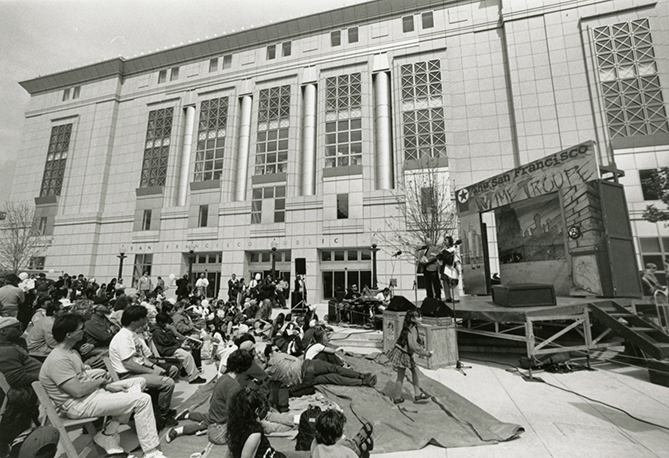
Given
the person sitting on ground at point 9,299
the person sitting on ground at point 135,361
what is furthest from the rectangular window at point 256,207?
the person sitting on ground at point 135,361

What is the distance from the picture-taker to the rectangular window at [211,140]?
31.0 m

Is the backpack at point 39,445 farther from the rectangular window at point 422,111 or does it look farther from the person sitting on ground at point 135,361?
the rectangular window at point 422,111

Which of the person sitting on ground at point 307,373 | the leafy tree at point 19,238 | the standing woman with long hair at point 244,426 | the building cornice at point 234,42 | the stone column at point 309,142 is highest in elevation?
the building cornice at point 234,42

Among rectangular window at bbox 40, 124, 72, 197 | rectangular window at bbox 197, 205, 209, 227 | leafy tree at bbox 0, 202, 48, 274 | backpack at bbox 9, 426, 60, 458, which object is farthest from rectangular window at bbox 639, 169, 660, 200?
leafy tree at bbox 0, 202, 48, 274

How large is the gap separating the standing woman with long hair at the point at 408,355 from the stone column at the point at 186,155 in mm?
29956

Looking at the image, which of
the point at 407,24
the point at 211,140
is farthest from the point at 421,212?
the point at 211,140

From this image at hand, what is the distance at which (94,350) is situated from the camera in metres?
5.75

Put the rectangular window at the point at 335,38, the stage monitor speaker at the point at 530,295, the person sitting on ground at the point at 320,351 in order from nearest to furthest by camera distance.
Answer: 1. the person sitting on ground at the point at 320,351
2. the stage monitor speaker at the point at 530,295
3. the rectangular window at the point at 335,38

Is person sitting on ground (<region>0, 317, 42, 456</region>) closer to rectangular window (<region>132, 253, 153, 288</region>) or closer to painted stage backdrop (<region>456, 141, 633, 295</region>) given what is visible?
painted stage backdrop (<region>456, 141, 633, 295</region>)

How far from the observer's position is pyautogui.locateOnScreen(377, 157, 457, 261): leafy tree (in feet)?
71.1

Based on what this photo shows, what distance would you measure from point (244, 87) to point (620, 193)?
31.0 metres

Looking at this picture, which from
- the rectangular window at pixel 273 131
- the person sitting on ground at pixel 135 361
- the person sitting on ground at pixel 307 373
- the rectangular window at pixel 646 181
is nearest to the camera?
the person sitting on ground at pixel 135 361

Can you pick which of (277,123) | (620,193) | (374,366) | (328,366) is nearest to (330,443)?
(328,366)

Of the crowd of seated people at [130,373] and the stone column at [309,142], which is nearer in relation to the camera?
the crowd of seated people at [130,373]
